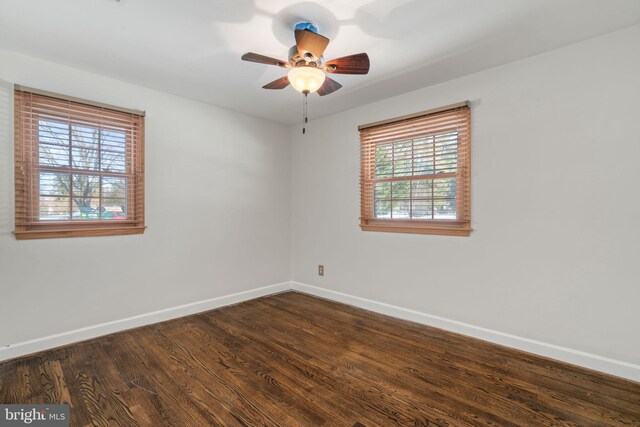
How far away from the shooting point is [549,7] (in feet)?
6.30

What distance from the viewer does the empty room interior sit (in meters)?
1.96

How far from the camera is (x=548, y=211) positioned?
2480 millimetres

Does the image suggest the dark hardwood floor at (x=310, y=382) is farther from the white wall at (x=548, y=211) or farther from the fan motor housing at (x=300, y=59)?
the fan motor housing at (x=300, y=59)

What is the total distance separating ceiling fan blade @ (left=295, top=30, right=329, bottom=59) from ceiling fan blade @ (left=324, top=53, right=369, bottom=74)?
0.47 ft

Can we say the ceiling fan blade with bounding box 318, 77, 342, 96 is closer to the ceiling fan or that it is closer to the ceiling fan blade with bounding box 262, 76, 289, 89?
the ceiling fan

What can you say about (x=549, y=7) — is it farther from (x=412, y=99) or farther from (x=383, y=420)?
(x=383, y=420)

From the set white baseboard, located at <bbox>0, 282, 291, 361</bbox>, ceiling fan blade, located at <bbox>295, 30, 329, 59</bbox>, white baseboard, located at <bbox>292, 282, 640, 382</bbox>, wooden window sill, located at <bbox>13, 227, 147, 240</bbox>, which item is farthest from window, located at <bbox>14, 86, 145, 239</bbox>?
white baseboard, located at <bbox>292, 282, 640, 382</bbox>

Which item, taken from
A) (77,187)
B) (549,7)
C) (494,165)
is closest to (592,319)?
(494,165)

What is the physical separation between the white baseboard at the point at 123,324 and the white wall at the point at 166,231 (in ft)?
0.18

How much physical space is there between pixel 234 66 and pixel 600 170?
296 centimetres
